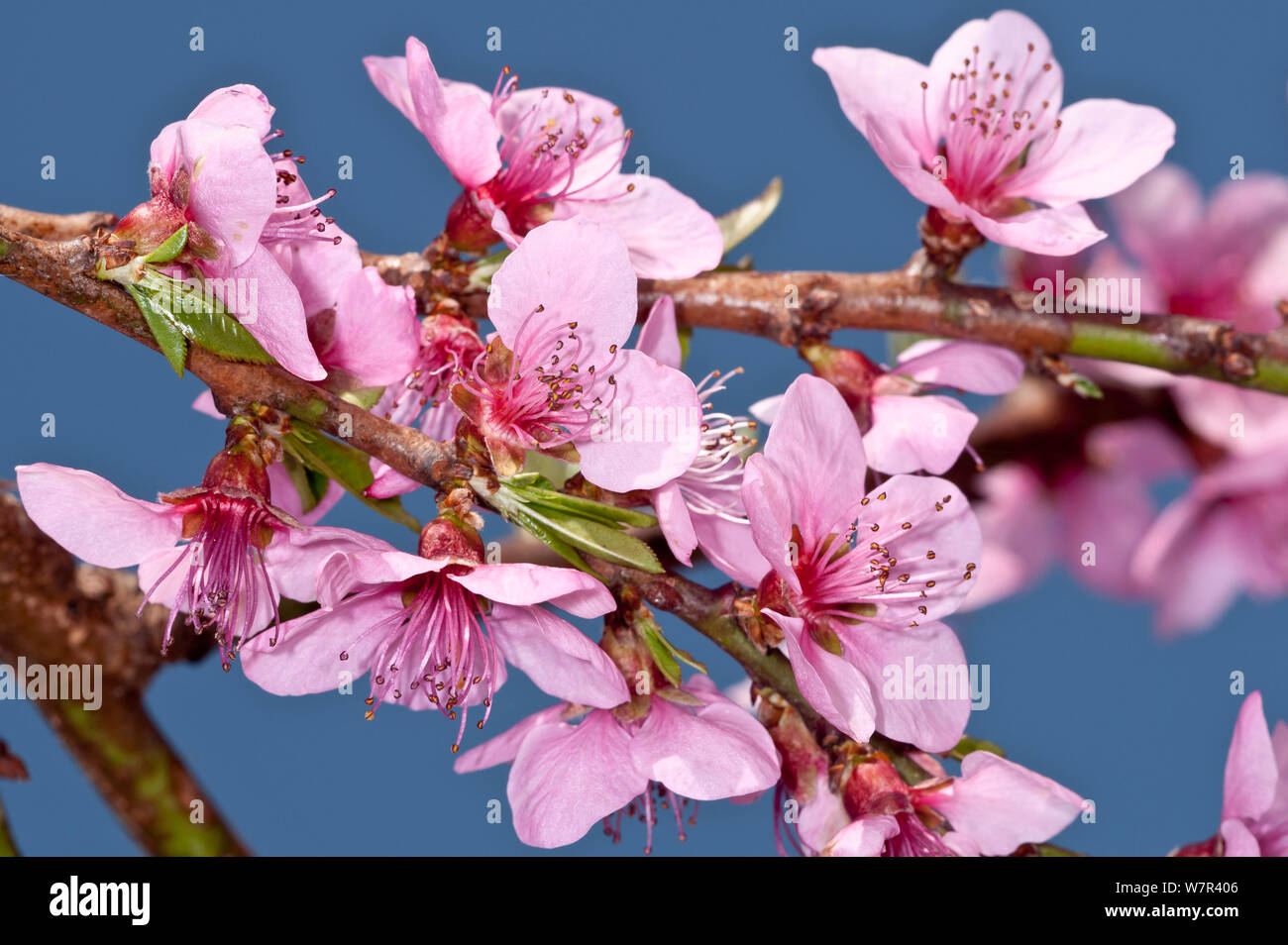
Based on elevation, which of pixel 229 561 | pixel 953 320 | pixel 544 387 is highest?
pixel 953 320

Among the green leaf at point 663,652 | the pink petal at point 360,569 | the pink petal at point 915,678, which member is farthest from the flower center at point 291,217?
the pink petal at point 915,678

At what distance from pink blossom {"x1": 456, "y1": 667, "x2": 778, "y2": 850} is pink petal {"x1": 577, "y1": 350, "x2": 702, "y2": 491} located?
13 centimetres

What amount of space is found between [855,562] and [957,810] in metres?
0.18

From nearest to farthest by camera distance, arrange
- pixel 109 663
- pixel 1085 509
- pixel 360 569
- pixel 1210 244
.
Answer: pixel 360 569 < pixel 109 663 < pixel 1210 244 < pixel 1085 509

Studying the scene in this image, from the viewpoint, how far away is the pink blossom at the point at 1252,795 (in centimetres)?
76

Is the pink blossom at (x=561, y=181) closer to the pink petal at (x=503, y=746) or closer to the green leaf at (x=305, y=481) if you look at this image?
the green leaf at (x=305, y=481)

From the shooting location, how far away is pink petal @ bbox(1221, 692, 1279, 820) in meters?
0.77

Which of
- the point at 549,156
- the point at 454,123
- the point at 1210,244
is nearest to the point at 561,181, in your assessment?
the point at 549,156

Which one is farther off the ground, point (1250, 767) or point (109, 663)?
point (109, 663)

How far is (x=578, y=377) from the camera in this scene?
720mm

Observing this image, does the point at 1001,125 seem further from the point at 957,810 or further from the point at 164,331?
the point at 164,331

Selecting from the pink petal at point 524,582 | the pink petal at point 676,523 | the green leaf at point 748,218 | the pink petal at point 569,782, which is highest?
the green leaf at point 748,218

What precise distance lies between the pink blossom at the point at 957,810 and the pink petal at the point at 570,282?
1.15 ft

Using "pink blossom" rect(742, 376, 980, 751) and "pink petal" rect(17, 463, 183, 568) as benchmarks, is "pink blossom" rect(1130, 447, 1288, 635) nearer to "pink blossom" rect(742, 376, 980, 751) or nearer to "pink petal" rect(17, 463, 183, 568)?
"pink blossom" rect(742, 376, 980, 751)
